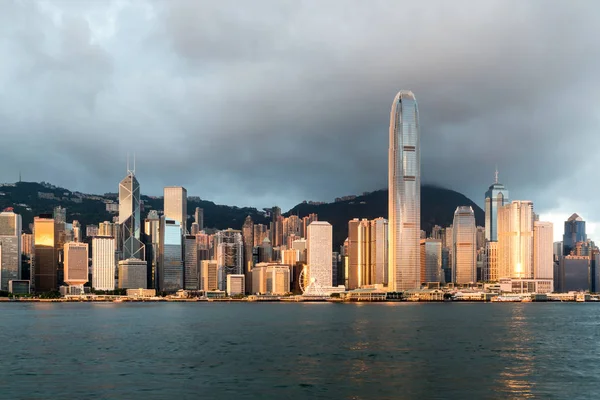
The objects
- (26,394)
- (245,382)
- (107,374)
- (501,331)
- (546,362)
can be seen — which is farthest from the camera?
(501,331)

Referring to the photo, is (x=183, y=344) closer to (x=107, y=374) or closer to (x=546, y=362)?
(x=107, y=374)

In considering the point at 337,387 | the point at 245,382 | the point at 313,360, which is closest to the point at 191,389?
the point at 245,382

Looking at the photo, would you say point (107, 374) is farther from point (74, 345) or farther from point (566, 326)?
point (566, 326)

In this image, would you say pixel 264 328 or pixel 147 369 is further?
pixel 264 328

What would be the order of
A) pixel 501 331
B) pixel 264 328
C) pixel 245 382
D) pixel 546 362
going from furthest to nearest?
pixel 264 328 < pixel 501 331 < pixel 546 362 < pixel 245 382

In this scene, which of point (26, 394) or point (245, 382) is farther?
point (245, 382)

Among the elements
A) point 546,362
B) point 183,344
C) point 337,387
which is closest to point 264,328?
point 183,344

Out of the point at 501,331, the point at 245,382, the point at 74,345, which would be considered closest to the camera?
the point at 245,382

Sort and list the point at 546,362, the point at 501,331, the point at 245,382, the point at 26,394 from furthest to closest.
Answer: the point at 501,331 → the point at 546,362 → the point at 245,382 → the point at 26,394

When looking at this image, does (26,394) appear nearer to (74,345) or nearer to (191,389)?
(191,389)
